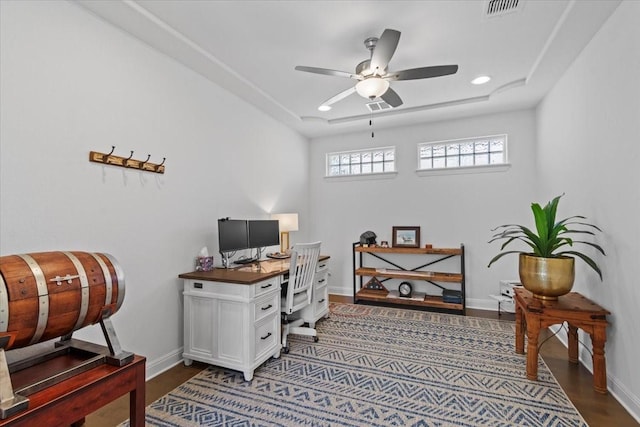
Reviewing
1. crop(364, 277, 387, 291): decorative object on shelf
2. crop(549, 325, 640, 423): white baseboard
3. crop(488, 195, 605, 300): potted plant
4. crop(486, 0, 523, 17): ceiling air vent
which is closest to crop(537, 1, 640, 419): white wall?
crop(549, 325, 640, 423): white baseboard

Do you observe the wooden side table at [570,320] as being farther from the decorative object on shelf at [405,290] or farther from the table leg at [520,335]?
the decorative object on shelf at [405,290]

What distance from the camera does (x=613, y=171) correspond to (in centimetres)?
216

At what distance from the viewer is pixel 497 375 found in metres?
2.40

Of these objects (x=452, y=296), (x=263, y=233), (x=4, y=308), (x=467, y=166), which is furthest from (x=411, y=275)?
(x=4, y=308)

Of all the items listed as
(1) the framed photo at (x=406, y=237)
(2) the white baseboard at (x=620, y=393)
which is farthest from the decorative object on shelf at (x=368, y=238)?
(2) the white baseboard at (x=620, y=393)

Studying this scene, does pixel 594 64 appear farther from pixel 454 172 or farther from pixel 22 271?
pixel 22 271

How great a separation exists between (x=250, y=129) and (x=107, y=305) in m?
2.81

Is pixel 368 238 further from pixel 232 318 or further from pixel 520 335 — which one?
pixel 232 318

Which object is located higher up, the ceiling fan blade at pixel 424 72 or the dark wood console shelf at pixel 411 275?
the ceiling fan blade at pixel 424 72

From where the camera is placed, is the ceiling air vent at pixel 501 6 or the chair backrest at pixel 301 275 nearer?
the ceiling air vent at pixel 501 6

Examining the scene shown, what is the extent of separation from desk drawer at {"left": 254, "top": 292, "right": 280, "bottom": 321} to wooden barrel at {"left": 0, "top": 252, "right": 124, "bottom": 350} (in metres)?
1.21

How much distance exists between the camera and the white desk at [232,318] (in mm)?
2348

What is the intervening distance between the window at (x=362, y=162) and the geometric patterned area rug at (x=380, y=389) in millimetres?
2653

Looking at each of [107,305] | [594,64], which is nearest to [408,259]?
[594,64]
